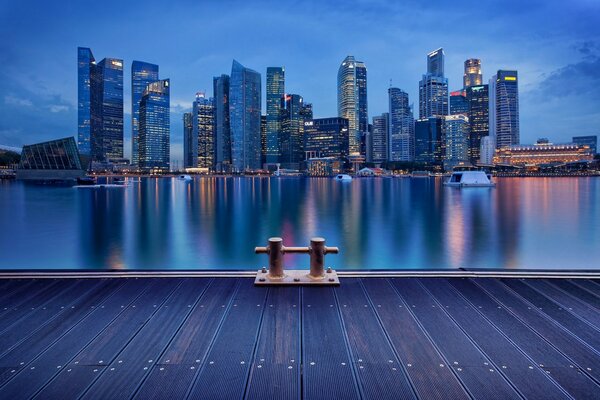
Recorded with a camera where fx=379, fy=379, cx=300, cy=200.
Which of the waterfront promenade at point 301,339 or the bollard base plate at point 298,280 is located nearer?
the waterfront promenade at point 301,339

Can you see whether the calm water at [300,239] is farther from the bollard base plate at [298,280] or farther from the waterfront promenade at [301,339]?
the waterfront promenade at [301,339]

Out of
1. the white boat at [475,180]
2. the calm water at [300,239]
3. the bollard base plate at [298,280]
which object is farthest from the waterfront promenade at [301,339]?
the white boat at [475,180]

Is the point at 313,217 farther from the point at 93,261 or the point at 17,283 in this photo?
the point at 17,283

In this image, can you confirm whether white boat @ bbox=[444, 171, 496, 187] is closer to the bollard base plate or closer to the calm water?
the calm water

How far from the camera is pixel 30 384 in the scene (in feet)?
11.3

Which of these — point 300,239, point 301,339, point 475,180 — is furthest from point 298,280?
point 475,180

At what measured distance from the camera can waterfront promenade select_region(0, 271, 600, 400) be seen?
11.2 ft

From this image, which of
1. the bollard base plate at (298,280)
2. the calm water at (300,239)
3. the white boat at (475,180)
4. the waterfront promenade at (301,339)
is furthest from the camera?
the white boat at (475,180)

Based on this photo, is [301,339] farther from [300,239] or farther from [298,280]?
[300,239]

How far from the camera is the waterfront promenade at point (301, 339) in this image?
3422mm

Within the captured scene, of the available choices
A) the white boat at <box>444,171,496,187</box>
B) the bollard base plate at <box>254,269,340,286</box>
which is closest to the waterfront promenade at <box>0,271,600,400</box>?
the bollard base plate at <box>254,269,340,286</box>

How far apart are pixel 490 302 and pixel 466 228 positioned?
24310 millimetres

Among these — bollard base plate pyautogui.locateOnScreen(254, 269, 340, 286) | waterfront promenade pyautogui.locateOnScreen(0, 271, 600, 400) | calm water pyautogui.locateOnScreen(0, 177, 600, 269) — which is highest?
bollard base plate pyautogui.locateOnScreen(254, 269, 340, 286)

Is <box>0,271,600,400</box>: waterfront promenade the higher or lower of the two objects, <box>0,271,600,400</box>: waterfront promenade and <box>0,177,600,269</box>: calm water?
the higher
